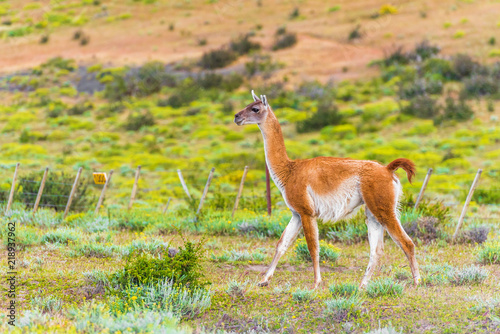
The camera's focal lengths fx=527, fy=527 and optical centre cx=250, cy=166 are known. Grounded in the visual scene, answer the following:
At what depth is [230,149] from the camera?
27.1m

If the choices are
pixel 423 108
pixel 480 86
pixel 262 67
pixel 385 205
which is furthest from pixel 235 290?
pixel 262 67

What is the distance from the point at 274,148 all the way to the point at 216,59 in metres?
40.6

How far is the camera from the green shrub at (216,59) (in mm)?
46603

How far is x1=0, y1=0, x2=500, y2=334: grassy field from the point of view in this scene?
21.3 ft

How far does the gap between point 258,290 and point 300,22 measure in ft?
171

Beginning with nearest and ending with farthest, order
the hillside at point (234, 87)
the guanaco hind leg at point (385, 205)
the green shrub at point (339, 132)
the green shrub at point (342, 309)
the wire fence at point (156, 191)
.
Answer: the green shrub at point (342, 309) → the guanaco hind leg at point (385, 205) → the wire fence at point (156, 191) → the hillside at point (234, 87) → the green shrub at point (339, 132)

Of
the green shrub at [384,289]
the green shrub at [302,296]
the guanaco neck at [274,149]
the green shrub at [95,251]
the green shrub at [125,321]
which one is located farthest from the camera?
the green shrub at [95,251]

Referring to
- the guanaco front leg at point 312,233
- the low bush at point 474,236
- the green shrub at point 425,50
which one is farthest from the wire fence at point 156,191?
the green shrub at point 425,50

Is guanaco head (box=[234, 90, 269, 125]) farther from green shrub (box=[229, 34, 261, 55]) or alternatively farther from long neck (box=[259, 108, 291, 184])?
green shrub (box=[229, 34, 261, 55])

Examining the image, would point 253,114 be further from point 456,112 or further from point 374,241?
point 456,112

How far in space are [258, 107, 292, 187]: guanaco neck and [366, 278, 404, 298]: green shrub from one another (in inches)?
73.4

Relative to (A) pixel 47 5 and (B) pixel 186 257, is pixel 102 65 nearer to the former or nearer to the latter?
(A) pixel 47 5

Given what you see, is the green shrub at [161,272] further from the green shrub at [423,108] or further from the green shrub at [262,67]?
the green shrub at [262,67]

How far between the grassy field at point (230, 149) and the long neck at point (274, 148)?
1618 mm
